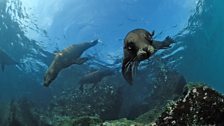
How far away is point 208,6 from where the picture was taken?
73.1ft

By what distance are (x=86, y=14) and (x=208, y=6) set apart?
8889 millimetres

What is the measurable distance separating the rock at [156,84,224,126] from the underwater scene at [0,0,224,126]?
0.01 meters

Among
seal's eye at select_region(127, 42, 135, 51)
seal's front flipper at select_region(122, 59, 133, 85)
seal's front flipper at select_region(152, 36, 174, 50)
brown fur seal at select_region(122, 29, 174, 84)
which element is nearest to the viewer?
brown fur seal at select_region(122, 29, 174, 84)

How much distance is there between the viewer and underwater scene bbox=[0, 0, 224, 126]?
23.5 feet

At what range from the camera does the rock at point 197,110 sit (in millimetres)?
3914

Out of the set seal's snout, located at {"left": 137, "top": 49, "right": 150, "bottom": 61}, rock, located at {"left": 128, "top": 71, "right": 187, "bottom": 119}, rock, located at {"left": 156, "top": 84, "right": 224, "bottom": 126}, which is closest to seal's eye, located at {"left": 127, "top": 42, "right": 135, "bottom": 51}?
seal's snout, located at {"left": 137, "top": 49, "right": 150, "bottom": 61}

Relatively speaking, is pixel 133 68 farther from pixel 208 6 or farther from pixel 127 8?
pixel 208 6

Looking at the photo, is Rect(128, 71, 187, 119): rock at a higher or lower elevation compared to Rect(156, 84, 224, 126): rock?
higher

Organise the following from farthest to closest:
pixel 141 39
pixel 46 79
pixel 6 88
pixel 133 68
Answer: pixel 6 88 < pixel 46 79 < pixel 133 68 < pixel 141 39

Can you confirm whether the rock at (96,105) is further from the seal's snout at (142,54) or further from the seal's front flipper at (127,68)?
the seal's snout at (142,54)

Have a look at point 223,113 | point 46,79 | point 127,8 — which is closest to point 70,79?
point 127,8

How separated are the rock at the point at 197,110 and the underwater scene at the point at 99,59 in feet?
0.04

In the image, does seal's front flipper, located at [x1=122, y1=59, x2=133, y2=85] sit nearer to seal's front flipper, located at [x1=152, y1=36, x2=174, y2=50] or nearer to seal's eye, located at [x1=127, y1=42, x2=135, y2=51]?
seal's eye, located at [x1=127, y1=42, x2=135, y2=51]

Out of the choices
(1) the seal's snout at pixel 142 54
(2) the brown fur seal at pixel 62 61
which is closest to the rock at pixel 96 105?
(2) the brown fur seal at pixel 62 61
